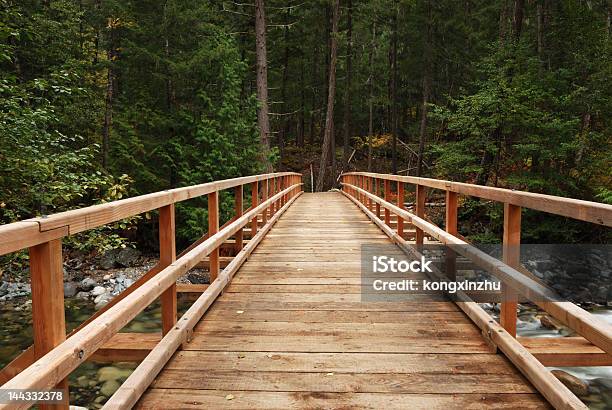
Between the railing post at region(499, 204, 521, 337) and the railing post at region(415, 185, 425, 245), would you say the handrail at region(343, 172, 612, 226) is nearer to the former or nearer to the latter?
the railing post at region(499, 204, 521, 337)

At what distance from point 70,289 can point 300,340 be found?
11.8 meters

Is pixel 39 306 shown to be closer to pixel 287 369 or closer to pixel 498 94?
pixel 287 369

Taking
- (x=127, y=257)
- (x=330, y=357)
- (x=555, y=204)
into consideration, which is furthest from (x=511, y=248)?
(x=127, y=257)

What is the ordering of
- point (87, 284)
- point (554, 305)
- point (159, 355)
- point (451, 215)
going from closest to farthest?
1. point (554, 305)
2. point (159, 355)
3. point (451, 215)
4. point (87, 284)

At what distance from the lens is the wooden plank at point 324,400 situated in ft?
8.46

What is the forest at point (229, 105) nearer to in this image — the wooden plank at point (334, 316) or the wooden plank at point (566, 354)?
the wooden plank at point (334, 316)

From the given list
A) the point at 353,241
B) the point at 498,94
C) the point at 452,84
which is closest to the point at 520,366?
the point at 353,241

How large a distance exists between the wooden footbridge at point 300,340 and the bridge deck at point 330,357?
0.04 ft

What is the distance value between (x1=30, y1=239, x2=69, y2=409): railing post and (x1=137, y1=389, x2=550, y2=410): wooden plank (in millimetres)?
875

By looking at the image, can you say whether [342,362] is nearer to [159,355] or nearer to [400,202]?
[159,355]

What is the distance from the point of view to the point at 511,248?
3125mm

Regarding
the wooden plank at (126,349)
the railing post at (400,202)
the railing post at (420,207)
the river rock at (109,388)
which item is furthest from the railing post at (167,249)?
the river rock at (109,388)

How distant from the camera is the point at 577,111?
15.8 meters

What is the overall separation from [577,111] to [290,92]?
24.3 m
